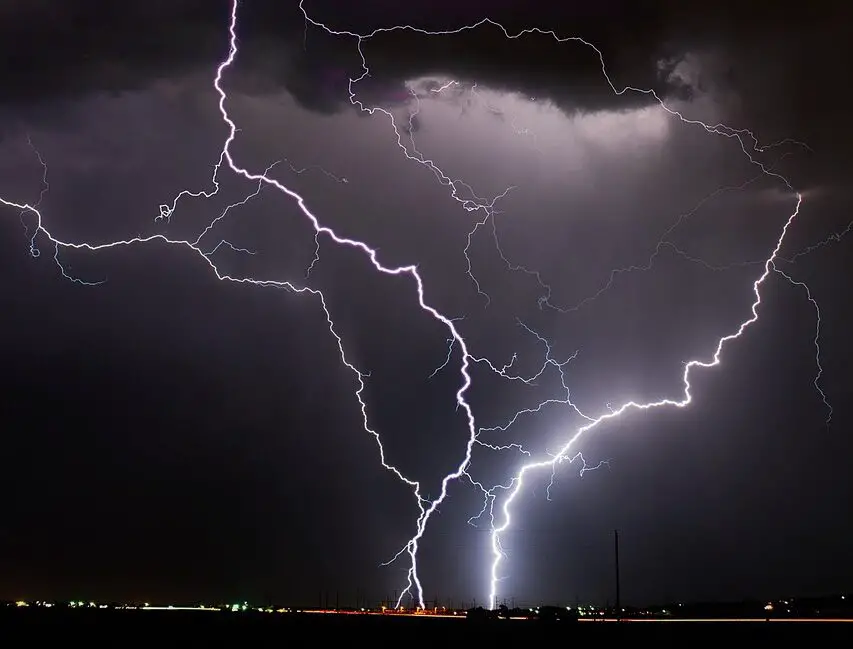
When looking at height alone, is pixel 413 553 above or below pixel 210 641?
above

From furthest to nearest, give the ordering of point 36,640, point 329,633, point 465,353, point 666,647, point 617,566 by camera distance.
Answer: point 617,566 < point 465,353 < point 329,633 < point 36,640 < point 666,647

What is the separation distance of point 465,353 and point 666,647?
46.9 ft

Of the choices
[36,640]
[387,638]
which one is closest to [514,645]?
[387,638]

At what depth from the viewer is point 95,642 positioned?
24578 millimetres

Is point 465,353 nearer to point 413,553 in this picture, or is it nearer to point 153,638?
point 413,553

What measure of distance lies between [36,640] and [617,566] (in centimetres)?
2329

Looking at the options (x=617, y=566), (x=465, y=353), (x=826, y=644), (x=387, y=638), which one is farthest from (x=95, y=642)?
(x=617, y=566)

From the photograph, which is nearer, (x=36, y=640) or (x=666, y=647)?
(x=666, y=647)

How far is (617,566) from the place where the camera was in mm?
39844

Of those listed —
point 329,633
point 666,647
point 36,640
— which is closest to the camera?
point 666,647

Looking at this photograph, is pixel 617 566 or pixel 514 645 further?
pixel 617 566

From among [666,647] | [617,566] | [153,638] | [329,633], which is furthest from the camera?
[617,566]

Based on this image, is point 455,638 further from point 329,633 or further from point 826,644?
point 826,644

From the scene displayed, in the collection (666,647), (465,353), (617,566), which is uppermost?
(465,353)
